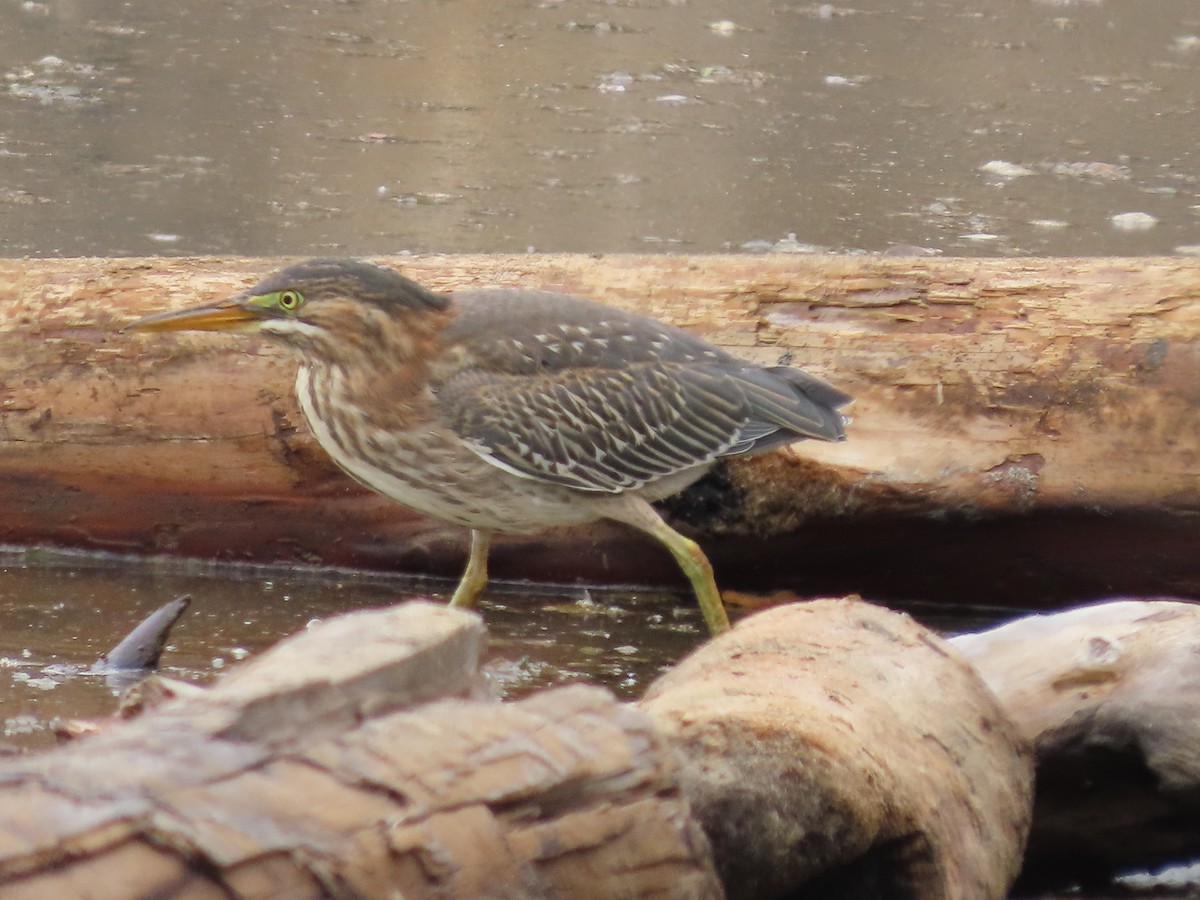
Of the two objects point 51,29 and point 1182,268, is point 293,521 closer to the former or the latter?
point 1182,268

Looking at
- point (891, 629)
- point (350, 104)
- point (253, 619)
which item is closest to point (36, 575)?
point (253, 619)

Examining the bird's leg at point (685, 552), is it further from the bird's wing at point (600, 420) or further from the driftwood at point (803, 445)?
the driftwood at point (803, 445)

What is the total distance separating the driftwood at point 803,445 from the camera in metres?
5.02

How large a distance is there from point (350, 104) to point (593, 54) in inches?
91.6

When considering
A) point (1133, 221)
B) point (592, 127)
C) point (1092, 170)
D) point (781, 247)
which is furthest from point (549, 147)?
point (1133, 221)

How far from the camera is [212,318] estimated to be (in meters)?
4.65

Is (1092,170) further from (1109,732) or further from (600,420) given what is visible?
Result: (1109,732)

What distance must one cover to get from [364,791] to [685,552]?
2928mm

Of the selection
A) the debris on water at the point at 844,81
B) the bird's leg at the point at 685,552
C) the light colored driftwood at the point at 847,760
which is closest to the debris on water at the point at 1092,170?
the debris on water at the point at 844,81

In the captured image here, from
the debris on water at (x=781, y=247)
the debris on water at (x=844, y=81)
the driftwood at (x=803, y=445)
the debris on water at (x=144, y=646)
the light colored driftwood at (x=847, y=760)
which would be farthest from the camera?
the debris on water at (x=844, y=81)

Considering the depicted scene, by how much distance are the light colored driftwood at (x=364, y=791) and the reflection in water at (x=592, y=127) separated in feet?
20.0

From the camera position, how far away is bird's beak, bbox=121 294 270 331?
4645 millimetres

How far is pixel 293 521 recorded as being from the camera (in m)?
5.44

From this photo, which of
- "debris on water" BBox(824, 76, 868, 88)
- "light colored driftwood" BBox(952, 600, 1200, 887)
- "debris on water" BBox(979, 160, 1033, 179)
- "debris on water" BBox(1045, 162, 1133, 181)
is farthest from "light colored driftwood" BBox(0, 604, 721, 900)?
"debris on water" BBox(824, 76, 868, 88)
